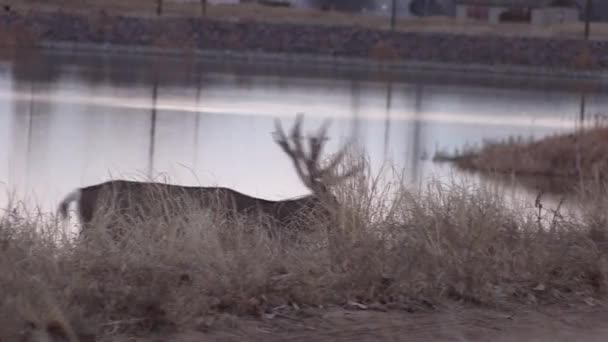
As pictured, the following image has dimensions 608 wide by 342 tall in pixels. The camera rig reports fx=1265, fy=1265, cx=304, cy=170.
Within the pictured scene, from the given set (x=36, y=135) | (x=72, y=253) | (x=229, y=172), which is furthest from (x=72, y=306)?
(x=36, y=135)

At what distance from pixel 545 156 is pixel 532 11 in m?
46.9

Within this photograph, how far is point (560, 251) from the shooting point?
9.25 meters

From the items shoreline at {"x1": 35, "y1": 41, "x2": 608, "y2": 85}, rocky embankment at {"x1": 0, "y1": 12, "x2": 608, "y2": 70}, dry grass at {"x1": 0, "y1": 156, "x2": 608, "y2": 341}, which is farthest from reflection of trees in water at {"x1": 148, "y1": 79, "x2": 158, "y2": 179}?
rocky embankment at {"x1": 0, "y1": 12, "x2": 608, "y2": 70}

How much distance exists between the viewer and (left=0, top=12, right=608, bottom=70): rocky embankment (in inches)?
2012

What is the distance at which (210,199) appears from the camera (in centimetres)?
1038

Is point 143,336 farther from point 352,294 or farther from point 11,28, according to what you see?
point 11,28

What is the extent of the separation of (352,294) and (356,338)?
2.88ft

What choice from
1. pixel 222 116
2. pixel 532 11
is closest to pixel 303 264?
pixel 222 116

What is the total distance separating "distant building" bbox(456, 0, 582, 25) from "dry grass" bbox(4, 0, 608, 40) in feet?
9.24

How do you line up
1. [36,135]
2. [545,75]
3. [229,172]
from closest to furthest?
[229,172]
[36,135]
[545,75]

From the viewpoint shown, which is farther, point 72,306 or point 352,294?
point 352,294

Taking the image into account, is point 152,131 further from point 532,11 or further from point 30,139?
point 532,11

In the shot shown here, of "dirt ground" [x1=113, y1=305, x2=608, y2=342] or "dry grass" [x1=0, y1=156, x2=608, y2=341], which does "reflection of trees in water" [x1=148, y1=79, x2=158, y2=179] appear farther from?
"dirt ground" [x1=113, y1=305, x2=608, y2=342]

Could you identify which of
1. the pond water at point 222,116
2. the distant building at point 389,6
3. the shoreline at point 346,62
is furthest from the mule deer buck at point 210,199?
the distant building at point 389,6
